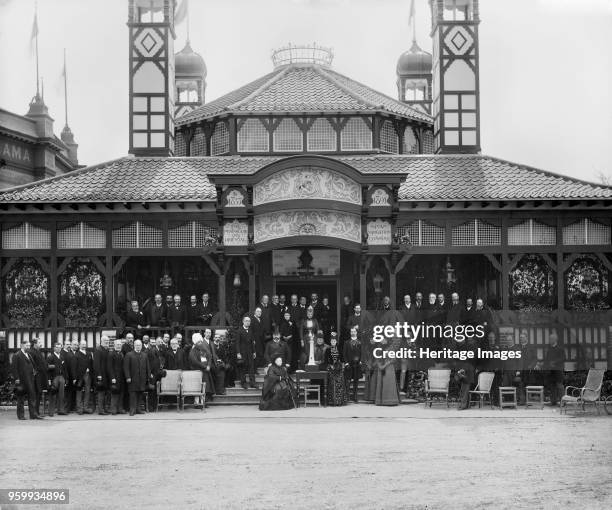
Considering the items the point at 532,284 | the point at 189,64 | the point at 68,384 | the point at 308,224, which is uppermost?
the point at 189,64

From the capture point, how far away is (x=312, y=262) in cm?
2981

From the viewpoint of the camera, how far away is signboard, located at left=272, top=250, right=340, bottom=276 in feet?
97.8

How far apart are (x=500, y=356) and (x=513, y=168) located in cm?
761

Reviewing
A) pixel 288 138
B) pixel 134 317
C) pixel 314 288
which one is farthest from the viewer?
pixel 288 138

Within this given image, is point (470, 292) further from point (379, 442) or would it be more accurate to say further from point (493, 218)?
point (379, 442)

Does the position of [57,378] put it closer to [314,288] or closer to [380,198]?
[314,288]

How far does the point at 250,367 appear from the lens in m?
25.7

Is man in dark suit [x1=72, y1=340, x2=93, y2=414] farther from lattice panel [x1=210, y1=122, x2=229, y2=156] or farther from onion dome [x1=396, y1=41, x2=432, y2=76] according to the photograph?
onion dome [x1=396, y1=41, x2=432, y2=76]

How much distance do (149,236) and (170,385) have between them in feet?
19.1

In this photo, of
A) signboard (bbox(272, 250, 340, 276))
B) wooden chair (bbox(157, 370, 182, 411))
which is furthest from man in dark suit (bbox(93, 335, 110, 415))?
signboard (bbox(272, 250, 340, 276))

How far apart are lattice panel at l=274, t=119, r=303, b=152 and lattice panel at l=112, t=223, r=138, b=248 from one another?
5.89 meters

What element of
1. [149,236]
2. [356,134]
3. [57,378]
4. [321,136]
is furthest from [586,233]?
[57,378]

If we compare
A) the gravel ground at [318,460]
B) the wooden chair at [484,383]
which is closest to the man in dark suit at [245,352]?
the gravel ground at [318,460]

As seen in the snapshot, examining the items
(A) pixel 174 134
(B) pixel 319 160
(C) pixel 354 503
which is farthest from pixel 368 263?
(C) pixel 354 503
